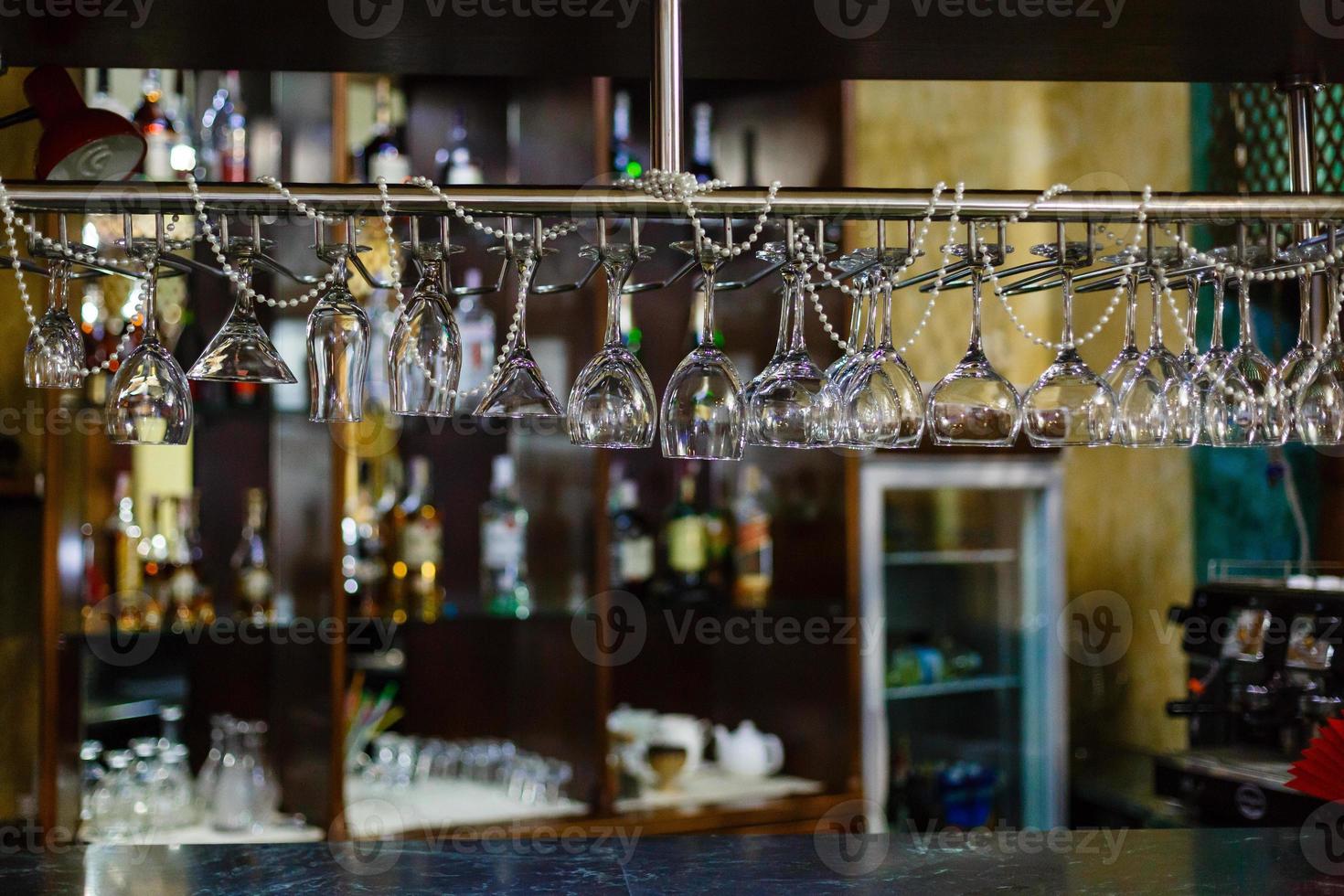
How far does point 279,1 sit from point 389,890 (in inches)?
35.3

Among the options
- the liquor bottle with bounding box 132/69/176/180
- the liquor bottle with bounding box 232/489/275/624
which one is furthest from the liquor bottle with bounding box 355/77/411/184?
the liquor bottle with bounding box 232/489/275/624

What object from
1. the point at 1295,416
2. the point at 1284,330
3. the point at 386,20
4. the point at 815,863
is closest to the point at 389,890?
the point at 815,863

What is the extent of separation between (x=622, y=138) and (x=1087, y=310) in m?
1.57

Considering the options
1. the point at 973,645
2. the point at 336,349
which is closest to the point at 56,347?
the point at 336,349

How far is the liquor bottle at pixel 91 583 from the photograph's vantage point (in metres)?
2.39

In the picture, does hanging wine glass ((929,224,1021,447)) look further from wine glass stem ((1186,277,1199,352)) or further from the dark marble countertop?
the dark marble countertop

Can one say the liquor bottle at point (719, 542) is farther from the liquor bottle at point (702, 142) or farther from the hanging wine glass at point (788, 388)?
the hanging wine glass at point (788, 388)

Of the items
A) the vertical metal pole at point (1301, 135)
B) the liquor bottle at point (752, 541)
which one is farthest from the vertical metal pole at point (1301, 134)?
the liquor bottle at point (752, 541)

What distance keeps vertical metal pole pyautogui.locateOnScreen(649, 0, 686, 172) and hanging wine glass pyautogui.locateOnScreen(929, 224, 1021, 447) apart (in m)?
0.28

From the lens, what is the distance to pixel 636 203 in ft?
3.69

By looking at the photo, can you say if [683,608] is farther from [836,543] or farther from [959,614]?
[959,614]

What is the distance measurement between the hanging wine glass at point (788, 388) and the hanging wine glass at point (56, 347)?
60 cm

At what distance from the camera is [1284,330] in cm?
290

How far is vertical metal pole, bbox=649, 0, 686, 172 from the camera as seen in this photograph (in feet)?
3.77
